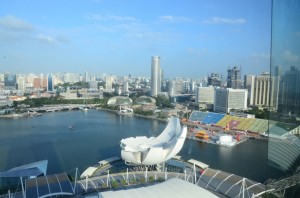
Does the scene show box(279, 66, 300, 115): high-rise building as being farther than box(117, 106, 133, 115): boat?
No

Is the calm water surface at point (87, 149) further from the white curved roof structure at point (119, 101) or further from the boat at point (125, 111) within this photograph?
the white curved roof structure at point (119, 101)

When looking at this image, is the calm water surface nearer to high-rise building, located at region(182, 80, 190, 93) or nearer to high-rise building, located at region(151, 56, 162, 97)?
high-rise building, located at region(151, 56, 162, 97)

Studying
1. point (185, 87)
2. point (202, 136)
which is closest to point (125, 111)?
point (202, 136)

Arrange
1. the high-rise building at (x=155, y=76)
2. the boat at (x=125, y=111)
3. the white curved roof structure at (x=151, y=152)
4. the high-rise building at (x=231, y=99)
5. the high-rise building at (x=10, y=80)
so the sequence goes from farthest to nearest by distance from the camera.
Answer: the high-rise building at (x=10, y=80)
the high-rise building at (x=155, y=76)
the boat at (x=125, y=111)
the high-rise building at (x=231, y=99)
the white curved roof structure at (x=151, y=152)

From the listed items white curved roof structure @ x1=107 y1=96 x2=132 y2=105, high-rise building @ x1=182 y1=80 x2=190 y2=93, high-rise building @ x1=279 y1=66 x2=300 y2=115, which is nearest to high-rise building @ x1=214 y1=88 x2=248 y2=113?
white curved roof structure @ x1=107 y1=96 x2=132 y2=105

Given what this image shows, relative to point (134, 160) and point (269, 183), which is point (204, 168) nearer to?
point (134, 160)

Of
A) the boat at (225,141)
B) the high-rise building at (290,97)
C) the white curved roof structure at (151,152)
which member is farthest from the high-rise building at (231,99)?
the high-rise building at (290,97)
